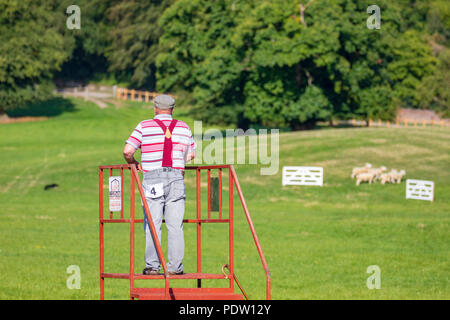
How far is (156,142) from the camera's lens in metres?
9.53

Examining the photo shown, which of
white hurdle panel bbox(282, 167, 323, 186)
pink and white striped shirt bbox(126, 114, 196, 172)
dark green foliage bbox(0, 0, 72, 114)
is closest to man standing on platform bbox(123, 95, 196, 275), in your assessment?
pink and white striped shirt bbox(126, 114, 196, 172)

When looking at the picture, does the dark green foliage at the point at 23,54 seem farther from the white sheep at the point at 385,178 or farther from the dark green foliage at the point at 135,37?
the white sheep at the point at 385,178

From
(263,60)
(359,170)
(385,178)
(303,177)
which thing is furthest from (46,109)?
(385,178)

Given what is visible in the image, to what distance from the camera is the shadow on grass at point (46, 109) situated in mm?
85481

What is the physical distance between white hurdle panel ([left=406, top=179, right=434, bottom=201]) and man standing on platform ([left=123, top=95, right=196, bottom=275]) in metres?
27.5

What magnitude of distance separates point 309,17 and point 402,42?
24.6 meters

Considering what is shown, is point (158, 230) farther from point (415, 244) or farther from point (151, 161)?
point (415, 244)

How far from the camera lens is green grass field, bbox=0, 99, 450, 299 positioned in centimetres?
1705

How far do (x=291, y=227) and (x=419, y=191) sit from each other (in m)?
10.9

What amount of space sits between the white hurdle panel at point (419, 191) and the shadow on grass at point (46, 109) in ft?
181

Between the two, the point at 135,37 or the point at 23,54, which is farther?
the point at 135,37

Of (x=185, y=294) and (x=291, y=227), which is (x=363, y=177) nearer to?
(x=291, y=227)

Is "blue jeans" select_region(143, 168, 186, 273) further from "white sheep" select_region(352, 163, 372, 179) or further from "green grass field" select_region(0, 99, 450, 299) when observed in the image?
"white sheep" select_region(352, 163, 372, 179)
